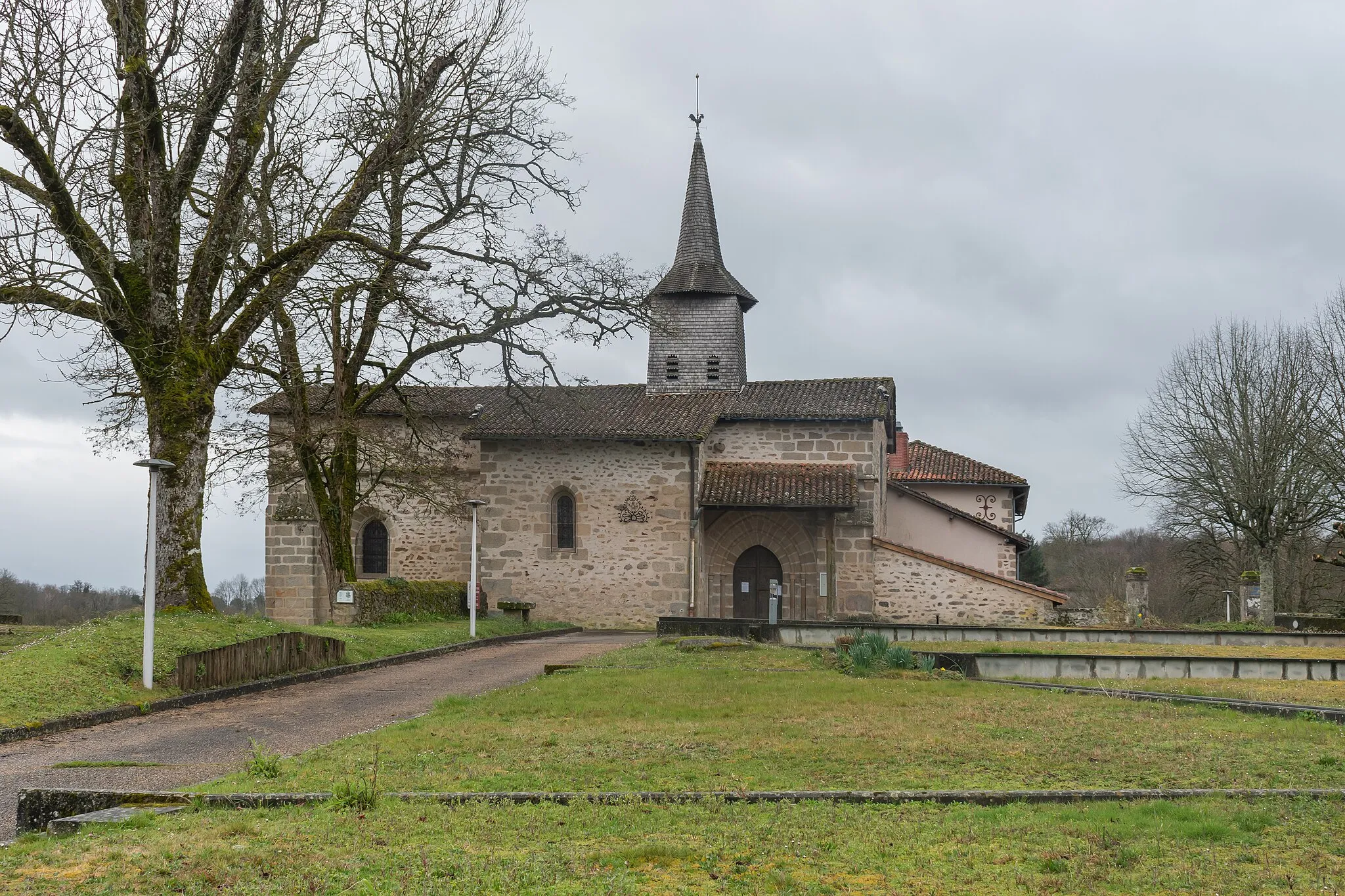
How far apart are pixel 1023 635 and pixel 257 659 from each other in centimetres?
1212

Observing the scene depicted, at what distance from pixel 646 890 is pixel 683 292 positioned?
29.4 metres

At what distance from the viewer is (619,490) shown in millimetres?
30234

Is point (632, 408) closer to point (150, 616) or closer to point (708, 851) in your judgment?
point (150, 616)

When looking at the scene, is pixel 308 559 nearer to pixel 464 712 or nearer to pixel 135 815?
pixel 464 712

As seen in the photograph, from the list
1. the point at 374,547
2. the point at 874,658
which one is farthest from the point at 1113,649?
the point at 374,547

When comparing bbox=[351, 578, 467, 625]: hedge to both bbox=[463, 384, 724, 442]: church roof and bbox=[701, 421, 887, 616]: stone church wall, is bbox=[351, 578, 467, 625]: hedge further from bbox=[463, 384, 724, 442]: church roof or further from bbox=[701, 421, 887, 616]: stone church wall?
bbox=[701, 421, 887, 616]: stone church wall

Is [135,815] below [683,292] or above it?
below

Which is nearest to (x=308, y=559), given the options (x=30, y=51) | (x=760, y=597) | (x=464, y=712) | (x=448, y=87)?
(x=760, y=597)

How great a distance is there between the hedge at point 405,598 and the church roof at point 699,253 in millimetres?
11234

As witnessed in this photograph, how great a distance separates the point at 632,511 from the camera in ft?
98.6

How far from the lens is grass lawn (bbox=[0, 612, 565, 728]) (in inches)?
420

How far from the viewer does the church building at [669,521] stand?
96.5ft

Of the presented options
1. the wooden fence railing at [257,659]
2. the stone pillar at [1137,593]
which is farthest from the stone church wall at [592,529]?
the wooden fence railing at [257,659]

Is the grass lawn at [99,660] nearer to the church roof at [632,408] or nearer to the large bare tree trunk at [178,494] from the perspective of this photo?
the large bare tree trunk at [178,494]
